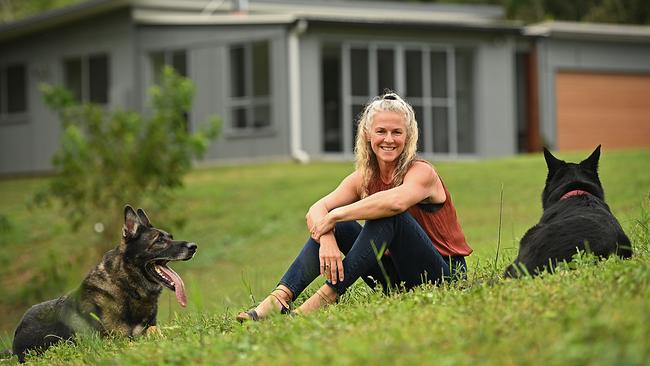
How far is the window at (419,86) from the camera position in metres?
25.8

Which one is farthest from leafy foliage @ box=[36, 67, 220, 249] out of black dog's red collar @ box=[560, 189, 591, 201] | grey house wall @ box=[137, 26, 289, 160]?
black dog's red collar @ box=[560, 189, 591, 201]

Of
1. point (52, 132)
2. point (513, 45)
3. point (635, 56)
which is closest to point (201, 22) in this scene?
point (52, 132)

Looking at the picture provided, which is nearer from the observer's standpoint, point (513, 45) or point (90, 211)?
point (90, 211)

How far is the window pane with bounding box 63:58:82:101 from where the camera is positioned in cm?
2847

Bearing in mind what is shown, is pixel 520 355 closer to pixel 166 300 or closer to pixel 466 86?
pixel 166 300

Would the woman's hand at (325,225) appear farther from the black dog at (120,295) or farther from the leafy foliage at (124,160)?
the leafy foliage at (124,160)

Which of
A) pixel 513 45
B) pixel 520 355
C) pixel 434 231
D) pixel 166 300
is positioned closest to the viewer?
pixel 520 355

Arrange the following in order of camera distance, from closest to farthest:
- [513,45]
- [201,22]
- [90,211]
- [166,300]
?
[166,300] < [90,211] < [201,22] < [513,45]

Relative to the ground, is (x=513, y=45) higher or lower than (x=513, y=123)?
higher

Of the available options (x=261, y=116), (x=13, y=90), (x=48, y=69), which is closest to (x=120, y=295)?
(x=261, y=116)

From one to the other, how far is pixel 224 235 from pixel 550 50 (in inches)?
524

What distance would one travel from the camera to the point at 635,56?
29297mm

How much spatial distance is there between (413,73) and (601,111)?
582cm

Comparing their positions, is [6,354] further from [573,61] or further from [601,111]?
[601,111]
